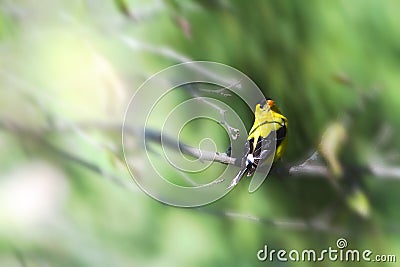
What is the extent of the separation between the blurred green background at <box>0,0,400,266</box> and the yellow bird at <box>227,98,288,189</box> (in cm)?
3

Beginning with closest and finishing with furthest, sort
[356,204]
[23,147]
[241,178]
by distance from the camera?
[23,147] → [241,178] → [356,204]

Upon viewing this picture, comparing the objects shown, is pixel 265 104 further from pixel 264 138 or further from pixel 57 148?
pixel 57 148

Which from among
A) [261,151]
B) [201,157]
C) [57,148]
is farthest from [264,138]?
[57,148]

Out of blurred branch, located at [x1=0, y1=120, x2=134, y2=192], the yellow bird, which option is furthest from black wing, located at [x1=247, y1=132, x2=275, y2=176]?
blurred branch, located at [x1=0, y1=120, x2=134, y2=192]

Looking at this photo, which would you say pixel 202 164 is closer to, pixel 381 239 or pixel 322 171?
pixel 322 171

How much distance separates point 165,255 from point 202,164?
188 millimetres

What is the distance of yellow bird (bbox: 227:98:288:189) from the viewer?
105cm

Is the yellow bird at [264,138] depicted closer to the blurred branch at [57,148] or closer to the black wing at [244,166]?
the black wing at [244,166]

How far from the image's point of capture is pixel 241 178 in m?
1.07

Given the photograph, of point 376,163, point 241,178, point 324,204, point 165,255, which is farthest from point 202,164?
point 376,163

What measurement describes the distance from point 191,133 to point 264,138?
0.47 ft

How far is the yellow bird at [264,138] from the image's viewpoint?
3.45 feet

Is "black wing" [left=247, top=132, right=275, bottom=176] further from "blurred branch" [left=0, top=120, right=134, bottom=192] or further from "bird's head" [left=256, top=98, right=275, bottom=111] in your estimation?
"blurred branch" [left=0, top=120, right=134, bottom=192]

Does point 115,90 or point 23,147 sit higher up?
point 115,90
